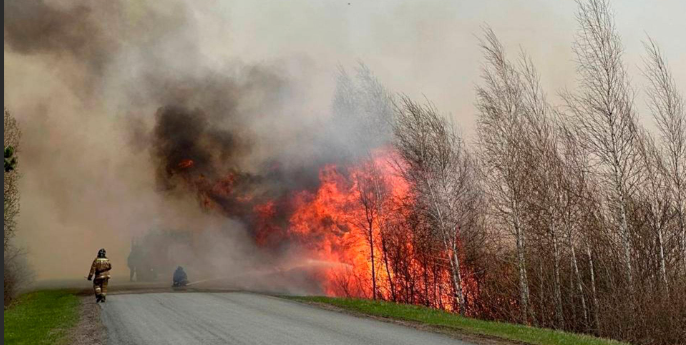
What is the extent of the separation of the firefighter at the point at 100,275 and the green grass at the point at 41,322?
96cm

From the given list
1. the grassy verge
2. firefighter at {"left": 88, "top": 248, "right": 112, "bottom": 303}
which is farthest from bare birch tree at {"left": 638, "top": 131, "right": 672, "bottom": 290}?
firefighter at {"left": 88, "top": 248, "right": 112, "bottom": 303}

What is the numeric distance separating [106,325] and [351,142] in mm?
19813

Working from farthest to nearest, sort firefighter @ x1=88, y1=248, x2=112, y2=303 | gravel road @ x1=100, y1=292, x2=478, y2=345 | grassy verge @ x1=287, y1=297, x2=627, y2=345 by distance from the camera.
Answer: firefighter @ x1=88, y1=248, x2=112, y2=303 → grassy verge @ x1=287, y1=297, x2=627, y2=345 → gravel road @ x1=100, y1=292, x2=478, y2=345

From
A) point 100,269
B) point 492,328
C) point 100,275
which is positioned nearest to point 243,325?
point 492,328

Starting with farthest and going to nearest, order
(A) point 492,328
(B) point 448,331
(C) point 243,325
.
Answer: (A) point 492,328, (C) point 243,325, (B) point 448,331

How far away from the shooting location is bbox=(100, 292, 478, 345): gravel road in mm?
12062

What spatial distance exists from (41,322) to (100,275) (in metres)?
4.91

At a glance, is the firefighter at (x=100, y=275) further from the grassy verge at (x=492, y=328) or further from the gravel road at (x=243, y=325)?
the grassy verge at (x=492, y=328)

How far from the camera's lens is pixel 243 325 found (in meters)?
14.3

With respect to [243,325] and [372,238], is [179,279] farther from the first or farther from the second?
[243,325]

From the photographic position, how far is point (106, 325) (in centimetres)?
1512

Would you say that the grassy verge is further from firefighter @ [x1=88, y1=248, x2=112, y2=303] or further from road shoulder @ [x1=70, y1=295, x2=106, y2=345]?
firefighter @ [x1=88, y1=248, x2=112, y2=303]

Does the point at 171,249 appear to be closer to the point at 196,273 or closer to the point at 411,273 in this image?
the point at 196,273

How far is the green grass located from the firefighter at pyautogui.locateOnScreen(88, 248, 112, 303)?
956 mm
